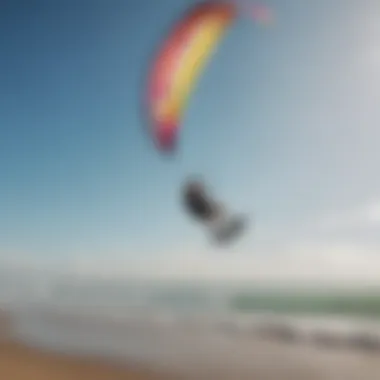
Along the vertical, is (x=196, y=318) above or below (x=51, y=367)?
above

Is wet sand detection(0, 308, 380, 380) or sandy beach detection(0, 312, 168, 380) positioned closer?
wet sand detection(0, 308, 380, 380)

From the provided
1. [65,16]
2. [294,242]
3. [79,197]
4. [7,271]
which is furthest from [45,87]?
[294,242]

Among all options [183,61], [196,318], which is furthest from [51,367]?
[183,61]

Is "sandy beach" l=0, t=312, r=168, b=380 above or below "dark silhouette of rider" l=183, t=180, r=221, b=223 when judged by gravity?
below

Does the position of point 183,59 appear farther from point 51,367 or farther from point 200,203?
point 51,367

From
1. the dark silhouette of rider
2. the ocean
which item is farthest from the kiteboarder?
the ocean

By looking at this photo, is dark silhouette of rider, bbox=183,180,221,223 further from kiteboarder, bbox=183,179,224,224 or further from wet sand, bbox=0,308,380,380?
wet sand, bbox=0,308,380,380

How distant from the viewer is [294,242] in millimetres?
1361

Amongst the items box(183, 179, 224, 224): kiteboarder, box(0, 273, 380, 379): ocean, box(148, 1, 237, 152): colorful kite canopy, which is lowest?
box(0, 273, 380, 379): ocean

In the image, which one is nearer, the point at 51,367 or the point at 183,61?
the point at 183,61

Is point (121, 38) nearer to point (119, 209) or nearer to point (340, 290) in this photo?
point (119, 209)

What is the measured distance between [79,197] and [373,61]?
0.73 m

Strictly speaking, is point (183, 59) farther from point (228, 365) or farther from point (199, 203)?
point (228, 365)

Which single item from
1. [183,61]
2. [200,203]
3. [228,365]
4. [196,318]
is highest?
[183,61]
